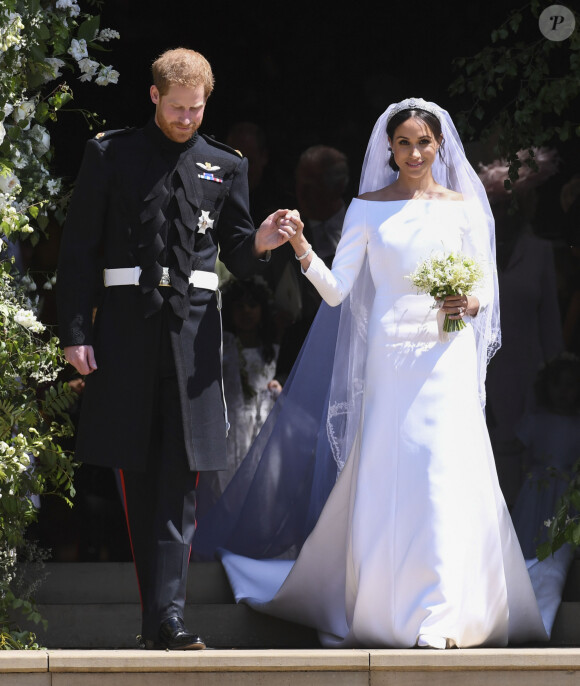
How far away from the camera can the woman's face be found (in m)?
5.24

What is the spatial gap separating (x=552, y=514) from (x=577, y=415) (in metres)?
0.53

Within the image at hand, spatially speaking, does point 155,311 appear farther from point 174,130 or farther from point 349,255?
point 349,255


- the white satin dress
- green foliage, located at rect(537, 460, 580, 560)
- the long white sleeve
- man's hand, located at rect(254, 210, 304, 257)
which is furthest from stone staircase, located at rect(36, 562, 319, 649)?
man's hand, located at rect(254, 210, 304, 257)

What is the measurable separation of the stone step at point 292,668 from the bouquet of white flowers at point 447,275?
1299 millimetres

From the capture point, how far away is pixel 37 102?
222 inches

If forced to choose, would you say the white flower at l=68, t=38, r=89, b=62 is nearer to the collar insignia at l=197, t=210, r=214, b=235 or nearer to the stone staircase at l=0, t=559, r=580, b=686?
the collar insignia at l=197, t=210, r=214, b=235

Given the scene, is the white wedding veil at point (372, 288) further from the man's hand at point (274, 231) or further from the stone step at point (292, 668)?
the stone step at point (292, 668)

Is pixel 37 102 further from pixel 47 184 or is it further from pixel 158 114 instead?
pixel 158 114

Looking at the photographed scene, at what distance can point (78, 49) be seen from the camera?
5.65m

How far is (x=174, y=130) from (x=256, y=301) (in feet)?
7.54

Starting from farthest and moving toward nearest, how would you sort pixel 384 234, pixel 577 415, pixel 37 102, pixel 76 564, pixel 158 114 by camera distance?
pixel 577 415, pixel 76 564, pixel 37 102, pixel 384 234, pixel 158 114

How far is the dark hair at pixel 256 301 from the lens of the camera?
275 inches

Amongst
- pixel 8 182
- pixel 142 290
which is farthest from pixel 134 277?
pixel 8 182

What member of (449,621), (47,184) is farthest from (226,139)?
(449,621)
